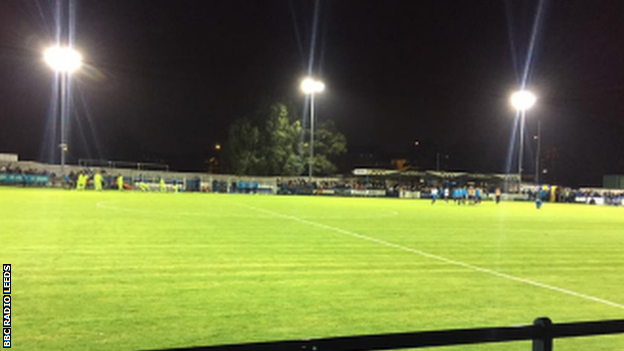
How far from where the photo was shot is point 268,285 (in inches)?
→ 298

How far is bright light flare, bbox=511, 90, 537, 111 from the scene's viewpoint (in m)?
49.0

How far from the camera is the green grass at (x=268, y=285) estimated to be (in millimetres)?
5277

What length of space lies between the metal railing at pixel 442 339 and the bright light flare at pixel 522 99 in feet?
→ 168

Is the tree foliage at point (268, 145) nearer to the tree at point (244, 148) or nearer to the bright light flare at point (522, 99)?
the tree at point (244, 148)

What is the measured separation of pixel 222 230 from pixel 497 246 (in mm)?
8472

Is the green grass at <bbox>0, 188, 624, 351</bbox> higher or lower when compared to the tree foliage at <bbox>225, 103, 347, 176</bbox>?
lower

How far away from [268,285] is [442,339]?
548 cm

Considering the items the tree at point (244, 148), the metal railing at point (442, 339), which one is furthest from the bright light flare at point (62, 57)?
the metal railing at point (442, 339)

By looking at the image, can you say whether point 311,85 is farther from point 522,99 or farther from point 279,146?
point 522,99

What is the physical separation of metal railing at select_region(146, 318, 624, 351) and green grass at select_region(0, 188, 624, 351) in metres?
2.72

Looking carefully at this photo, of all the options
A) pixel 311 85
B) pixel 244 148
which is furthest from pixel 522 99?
pixel 244 148

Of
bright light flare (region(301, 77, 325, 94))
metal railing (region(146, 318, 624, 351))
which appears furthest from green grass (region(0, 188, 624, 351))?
bright light flare (region(301, 77, 325, 94))

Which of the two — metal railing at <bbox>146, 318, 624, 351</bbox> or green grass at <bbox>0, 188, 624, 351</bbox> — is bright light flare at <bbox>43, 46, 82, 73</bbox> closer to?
green grass at <bbox>0, 188, 624, 351</bbox>

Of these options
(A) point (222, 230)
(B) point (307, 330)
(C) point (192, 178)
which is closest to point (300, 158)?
(C) point (192, 178)
